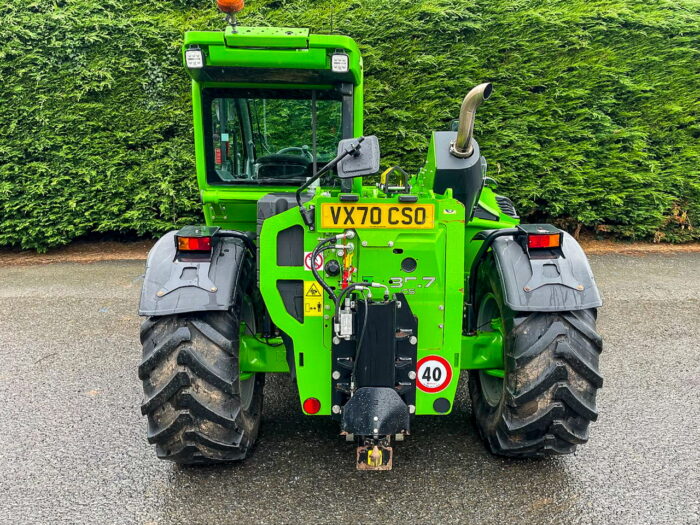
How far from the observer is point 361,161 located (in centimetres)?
264

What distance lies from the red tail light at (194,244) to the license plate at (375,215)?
2.25 feet

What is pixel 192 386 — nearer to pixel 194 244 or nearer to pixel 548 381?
pixel 194 244

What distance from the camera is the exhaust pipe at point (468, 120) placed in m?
2.73

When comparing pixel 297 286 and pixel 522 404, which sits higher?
pixel 297 286

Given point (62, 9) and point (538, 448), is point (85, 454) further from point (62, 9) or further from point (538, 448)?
point (62, 9)

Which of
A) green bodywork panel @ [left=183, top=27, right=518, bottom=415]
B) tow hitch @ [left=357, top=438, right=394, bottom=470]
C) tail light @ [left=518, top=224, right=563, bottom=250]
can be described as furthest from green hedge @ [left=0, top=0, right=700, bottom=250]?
tow hitch @ [left=357, top=438, right=394, bottom=470]

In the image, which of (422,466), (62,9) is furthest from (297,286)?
(62,9)

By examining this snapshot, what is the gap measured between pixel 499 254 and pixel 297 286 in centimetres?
109

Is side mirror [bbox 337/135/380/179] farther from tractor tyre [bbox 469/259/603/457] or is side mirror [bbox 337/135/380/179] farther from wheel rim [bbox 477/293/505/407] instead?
wheel rim [bbox 477/293/505/407]

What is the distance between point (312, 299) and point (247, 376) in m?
0.74

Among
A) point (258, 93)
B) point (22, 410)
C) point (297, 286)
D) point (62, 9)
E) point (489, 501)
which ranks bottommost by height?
point (22, 410)

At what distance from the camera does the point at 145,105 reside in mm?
7898

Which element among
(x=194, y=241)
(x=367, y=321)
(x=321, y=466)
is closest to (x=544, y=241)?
(x=367, y=321)

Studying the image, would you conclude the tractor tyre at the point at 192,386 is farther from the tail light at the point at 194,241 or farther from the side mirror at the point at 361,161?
the side mirror at the point at 361,161
